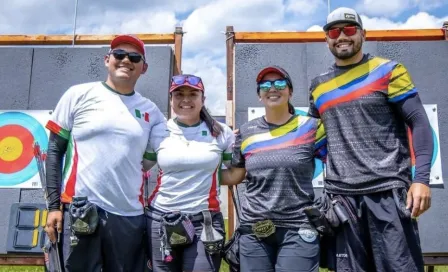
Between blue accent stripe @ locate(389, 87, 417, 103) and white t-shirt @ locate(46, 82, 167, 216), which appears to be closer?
blue accent stripe @ locate(389, 87, 417, 103)

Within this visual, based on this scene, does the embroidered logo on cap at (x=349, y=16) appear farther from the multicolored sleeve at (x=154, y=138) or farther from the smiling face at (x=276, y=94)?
the multicolored sleeve at (x=154, y=138)

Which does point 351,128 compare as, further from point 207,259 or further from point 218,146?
point 207,259

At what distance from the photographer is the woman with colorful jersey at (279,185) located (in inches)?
87.8

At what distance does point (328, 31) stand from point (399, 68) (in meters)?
0.39

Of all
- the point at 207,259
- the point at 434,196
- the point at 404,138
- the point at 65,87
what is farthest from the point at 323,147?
the point at 65,87

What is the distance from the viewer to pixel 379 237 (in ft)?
6.75

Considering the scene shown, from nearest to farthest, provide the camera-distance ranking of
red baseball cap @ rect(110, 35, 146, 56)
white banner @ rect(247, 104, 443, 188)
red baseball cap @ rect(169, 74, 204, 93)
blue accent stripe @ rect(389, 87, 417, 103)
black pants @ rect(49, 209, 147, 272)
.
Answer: blue accent stripe @ rect(389, 87, 417, 103)
black pants @ rect(49, 209, 147, 272)
red baseball cap @ rect(110, 35, 146, 56)
red baseball cap @ rect(169, 74, 204, 93)
white banner @ rect(247, 104, 443, 188)

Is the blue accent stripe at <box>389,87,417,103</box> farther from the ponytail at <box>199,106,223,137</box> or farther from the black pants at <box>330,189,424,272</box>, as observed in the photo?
the ponytail at <box>199,106,223,137</box>

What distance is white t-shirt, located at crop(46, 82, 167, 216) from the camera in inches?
86.7

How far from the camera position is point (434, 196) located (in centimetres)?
400

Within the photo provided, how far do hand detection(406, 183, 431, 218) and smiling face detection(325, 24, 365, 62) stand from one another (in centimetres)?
69

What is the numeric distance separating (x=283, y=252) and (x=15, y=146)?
3.16 m

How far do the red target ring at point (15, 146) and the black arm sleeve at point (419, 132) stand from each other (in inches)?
138

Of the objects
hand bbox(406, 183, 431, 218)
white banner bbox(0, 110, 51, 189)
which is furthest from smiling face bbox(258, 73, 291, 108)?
white banner bbox(0, 110, 51, 189)
